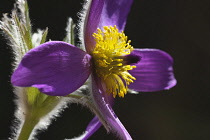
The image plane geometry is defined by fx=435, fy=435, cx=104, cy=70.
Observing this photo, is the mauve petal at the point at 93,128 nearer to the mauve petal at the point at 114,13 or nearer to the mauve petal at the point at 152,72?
the mauve petal at the point at 152,72

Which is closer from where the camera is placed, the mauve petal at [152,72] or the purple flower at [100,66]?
the purple flower at [100,66]

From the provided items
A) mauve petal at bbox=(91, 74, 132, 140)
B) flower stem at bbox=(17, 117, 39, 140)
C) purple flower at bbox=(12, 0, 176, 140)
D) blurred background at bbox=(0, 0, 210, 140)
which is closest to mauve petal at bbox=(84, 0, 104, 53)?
purple flower at bbox=(12, 0, 176, 140)

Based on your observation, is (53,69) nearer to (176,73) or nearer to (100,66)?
(100,66)

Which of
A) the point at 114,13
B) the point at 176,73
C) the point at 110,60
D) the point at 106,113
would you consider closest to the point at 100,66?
the point at 110,60

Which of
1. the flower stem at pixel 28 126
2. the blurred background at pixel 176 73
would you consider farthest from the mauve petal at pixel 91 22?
the blurred background at pixel 176 73

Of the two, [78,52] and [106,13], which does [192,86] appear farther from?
[78,52]

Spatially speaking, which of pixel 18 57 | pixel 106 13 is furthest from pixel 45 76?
pixel 106 13
